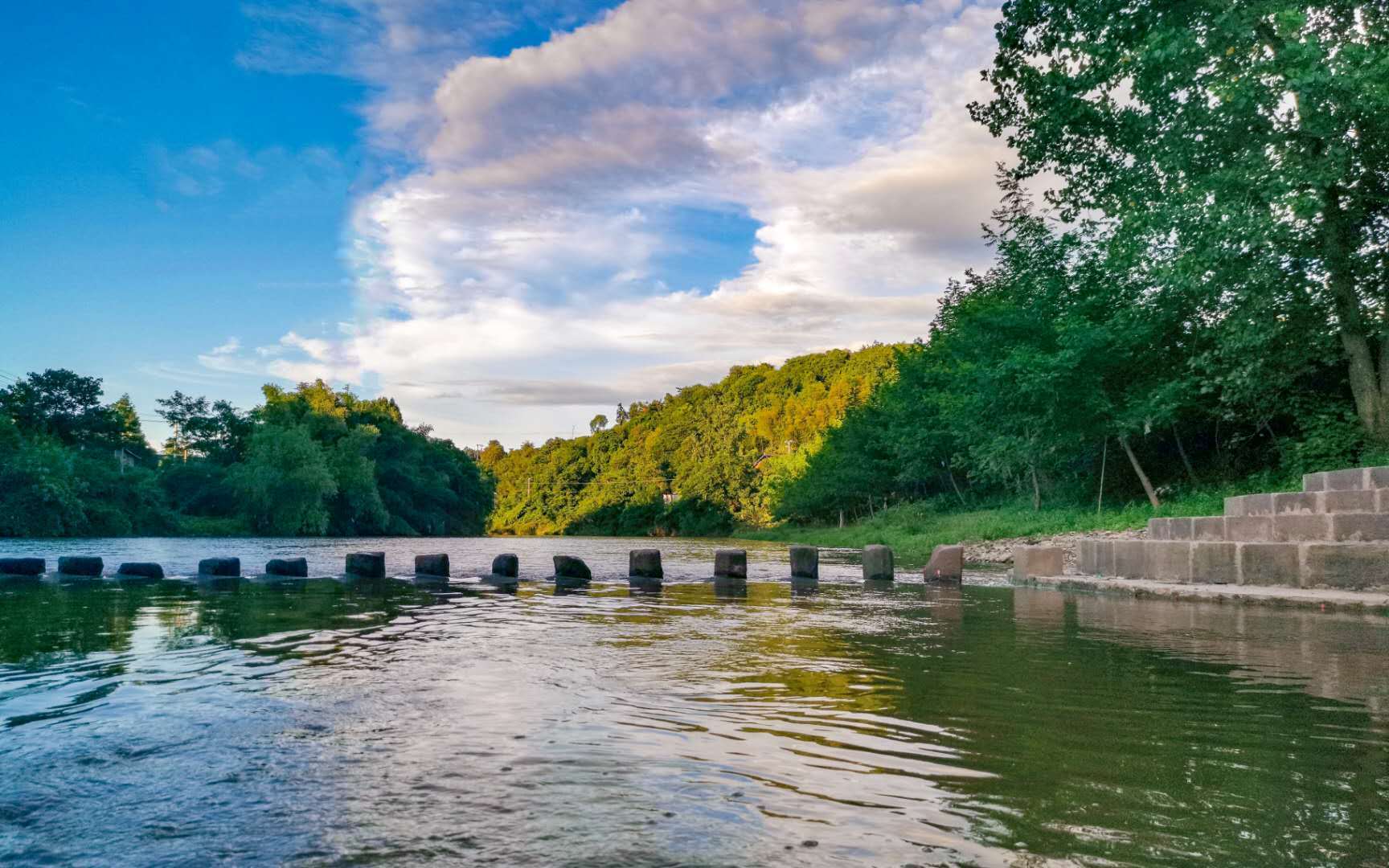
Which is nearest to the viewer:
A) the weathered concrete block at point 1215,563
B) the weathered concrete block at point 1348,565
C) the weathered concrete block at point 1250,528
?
the weathered concrete block at point 1348,565

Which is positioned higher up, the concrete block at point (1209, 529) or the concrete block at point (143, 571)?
the concrete block at point (1209, 529)

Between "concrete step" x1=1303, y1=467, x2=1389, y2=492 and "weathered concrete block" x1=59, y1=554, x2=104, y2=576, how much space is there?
73.6 feet

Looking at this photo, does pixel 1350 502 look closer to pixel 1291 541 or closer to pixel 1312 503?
pixel 1312 503

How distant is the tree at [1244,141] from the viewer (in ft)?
56.4

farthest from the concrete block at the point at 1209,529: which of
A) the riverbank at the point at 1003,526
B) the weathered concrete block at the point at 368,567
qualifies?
the weathered concrete block at the point at 368,567

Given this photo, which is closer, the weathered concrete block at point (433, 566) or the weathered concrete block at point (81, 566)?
the weathered concrete block at point (81, 566)

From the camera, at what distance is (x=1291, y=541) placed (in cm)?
1339

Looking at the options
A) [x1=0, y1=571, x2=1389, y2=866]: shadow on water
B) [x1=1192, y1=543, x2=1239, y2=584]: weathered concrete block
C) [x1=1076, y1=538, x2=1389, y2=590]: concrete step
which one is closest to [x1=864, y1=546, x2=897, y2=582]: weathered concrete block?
[x1=1076, y1=538, x2=1389, y2=590]: concrete step

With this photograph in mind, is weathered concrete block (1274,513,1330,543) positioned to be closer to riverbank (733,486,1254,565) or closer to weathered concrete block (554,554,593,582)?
riverbank (733,486,1254,565)

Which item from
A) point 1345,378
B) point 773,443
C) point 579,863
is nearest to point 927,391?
point 1345,378

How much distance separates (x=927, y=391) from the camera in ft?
162

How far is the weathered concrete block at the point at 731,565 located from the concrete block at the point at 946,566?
3913 mm

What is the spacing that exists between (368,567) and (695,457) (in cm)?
10108

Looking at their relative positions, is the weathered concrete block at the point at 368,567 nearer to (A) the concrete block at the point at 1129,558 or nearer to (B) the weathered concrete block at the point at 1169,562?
(A) the concrete block at the point at 1129,558
